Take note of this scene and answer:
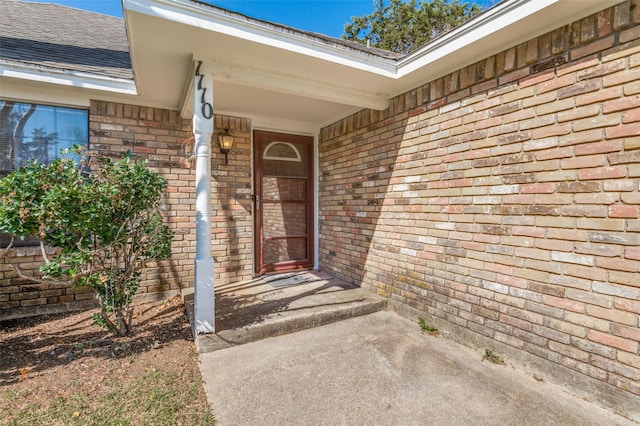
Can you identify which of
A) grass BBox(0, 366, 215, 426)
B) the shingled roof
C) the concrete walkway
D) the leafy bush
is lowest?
the concrete walkway

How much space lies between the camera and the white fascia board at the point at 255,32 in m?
2.03

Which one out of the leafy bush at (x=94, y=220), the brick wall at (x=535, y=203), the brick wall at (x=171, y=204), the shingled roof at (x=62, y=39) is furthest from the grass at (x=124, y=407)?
the shingled roof at (x=62, y=39)

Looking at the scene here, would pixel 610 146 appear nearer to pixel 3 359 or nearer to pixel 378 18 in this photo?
pixel 3 359

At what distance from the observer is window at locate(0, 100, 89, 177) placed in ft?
10.8

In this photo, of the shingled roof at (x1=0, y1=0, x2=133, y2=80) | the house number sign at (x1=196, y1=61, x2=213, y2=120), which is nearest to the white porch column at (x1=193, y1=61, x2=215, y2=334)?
the house number sign at (x1=196, y1=61, x2=213, y2=120)

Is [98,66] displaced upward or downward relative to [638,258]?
upward

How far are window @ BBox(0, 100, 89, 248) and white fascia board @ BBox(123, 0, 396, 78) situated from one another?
7.37 ft

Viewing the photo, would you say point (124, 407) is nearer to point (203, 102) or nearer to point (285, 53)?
point (203, 102)

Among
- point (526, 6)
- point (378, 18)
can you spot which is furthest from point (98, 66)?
point (378, 18)

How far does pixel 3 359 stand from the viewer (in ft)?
7.94

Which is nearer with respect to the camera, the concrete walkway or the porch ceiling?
the concrete walkway

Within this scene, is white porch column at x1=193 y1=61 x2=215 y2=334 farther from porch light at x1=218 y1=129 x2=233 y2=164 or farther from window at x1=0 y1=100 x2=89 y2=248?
window at x1=0 y1=100 x2=89 y2=248

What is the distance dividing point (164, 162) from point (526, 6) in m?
3.84

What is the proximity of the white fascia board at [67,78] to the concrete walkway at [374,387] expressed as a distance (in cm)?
291
